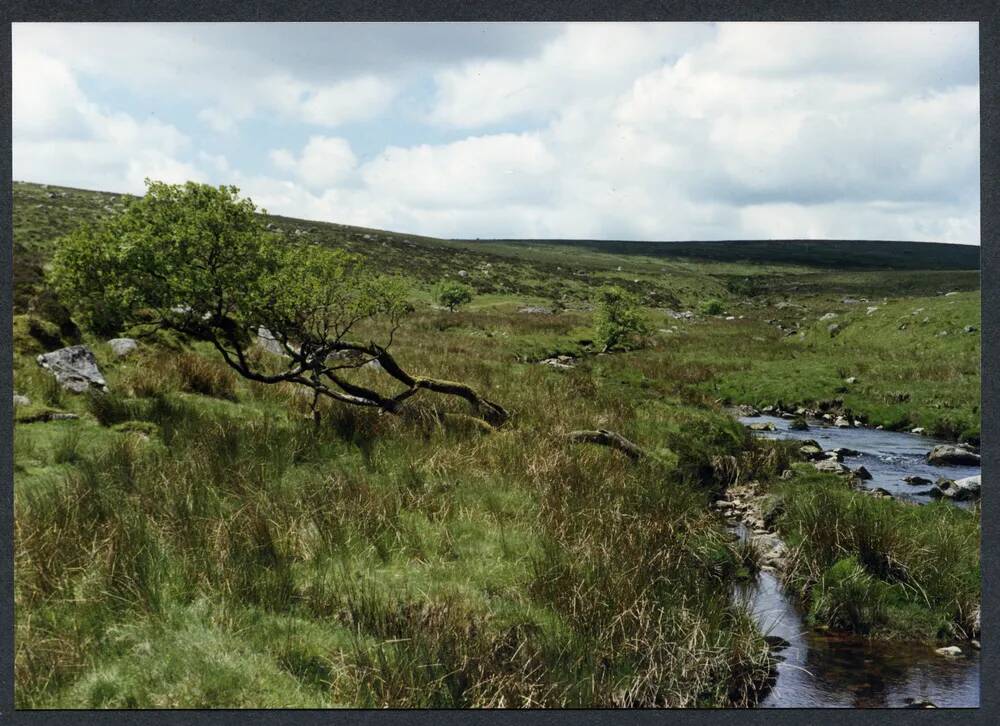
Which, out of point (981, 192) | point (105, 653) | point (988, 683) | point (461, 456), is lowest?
point (988, 683)

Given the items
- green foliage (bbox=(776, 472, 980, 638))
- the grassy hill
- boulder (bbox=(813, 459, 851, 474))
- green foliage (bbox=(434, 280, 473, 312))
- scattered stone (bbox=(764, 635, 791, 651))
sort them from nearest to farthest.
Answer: the grassy hill, scattered stone (bbox=(764, 635, 791, 651)), green foliage (bbox=(776, 472, 980, 638)), boulder (bbox=(813, 459, 851, 474)), green foliage (bbox=(434, 280, 473, 312))

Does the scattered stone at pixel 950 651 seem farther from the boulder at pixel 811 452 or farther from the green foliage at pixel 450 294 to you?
the green foliage at pixel 450 294

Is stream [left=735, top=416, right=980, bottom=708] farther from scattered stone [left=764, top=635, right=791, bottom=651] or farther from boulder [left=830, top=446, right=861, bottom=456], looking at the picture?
boulder [left=830, top=446, right=861, bottom=456]

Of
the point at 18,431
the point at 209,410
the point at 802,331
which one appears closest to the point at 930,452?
the point at 209,410

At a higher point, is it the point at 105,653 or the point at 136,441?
the point at 136,441

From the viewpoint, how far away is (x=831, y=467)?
454 inches

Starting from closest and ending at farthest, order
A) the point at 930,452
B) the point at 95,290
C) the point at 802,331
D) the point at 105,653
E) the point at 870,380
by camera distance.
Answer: the point at 105,653, the point at 95,290, the point at 930,452, the point at 870,380, the point at 802,331

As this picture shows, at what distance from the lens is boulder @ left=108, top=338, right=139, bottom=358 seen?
37.6ft

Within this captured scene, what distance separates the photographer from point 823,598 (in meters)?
6.86

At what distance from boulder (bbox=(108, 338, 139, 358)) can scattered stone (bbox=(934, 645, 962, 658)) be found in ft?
41.2

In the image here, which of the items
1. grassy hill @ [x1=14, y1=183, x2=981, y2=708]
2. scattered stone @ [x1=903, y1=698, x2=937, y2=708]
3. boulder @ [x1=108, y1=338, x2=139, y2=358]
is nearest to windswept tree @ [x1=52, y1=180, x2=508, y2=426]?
grassy hill @ [x1=14, y1=183, x2=981, y2=708]

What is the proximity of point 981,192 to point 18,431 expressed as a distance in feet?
35.0

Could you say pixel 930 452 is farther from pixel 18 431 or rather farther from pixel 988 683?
pixel 18 431

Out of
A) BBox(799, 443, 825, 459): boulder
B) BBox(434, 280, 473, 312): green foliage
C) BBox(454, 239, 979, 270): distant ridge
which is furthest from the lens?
BBox(454, 239, 979, 270): distant ridge
